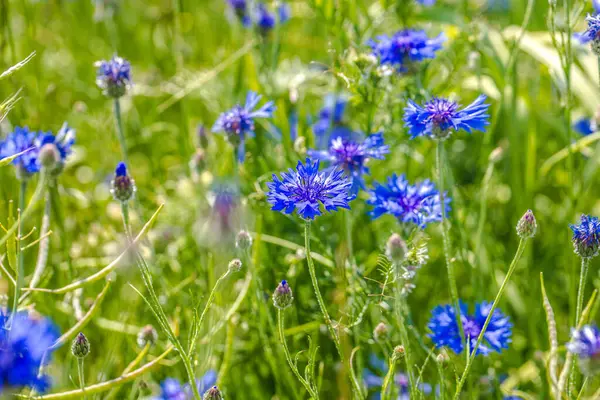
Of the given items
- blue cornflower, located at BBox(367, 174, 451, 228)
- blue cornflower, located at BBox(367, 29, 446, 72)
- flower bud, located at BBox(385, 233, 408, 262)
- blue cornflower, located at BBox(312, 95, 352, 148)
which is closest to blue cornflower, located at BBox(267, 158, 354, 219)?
flower bud, located at BBox(385, 233, 408, 262)

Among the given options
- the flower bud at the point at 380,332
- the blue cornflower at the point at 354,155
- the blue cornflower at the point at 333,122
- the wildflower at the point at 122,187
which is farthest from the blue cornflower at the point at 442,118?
the blue cornflower at the point at 333,122

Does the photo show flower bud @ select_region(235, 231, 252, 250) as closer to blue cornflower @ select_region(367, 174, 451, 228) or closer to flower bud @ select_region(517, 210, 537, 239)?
blue cornflower @ select_region(367, 174, 451, 228)

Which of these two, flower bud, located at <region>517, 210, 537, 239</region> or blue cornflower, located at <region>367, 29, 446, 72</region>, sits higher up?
blue cornflower, located at <region>367, 29, 446, 72</region>

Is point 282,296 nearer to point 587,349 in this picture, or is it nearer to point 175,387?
point 587,349

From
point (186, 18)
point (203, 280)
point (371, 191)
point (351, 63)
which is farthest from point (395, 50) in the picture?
point (186, 18)

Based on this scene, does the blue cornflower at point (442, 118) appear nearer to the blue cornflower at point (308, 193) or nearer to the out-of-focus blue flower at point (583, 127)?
the blue cornflower at point (308, 193)

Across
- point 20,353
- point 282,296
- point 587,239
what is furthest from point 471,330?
point 20,353
